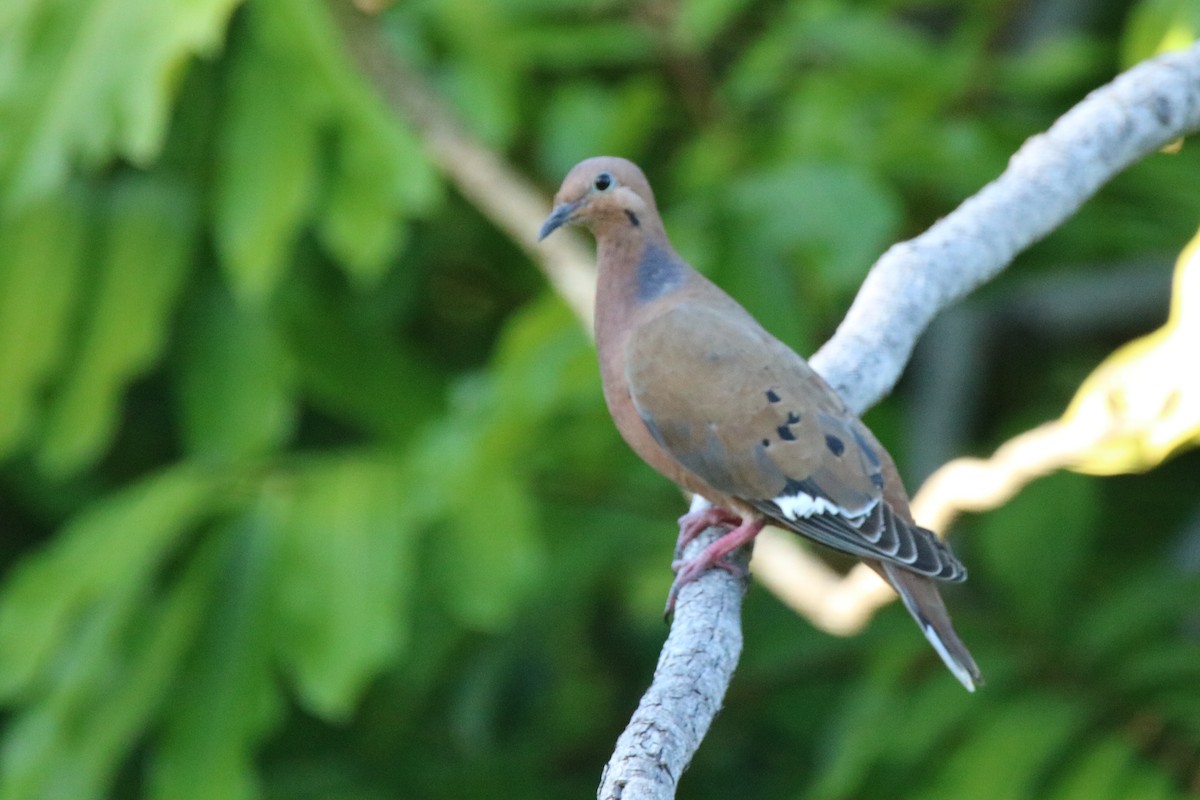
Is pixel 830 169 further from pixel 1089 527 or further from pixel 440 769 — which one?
pixel 440 769

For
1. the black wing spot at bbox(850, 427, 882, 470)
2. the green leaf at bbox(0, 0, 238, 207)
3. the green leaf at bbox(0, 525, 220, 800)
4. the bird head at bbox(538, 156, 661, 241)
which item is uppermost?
the green leaf at bbox(0, 0, 238, 207)

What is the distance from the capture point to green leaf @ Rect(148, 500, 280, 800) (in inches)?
145

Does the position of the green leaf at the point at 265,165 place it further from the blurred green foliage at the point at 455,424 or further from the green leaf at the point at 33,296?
the green leaf at the point at 33,296

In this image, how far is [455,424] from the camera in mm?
3809

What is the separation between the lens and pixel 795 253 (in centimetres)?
432

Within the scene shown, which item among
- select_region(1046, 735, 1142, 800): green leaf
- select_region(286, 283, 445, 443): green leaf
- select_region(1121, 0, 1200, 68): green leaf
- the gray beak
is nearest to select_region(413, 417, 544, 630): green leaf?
the gray beak

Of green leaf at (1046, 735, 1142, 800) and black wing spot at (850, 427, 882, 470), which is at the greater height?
black wing spot at (850, 427, 882, 470)

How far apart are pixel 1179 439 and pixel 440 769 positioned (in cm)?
290

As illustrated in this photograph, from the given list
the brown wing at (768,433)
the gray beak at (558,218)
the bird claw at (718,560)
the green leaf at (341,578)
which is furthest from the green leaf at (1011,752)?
the gray beak at (558,218)

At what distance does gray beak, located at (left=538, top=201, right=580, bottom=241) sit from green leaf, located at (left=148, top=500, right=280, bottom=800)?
1066mm

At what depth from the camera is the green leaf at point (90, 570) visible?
12.0 feet

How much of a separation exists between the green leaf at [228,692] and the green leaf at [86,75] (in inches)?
38.3

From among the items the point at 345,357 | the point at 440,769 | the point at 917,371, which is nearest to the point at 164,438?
the point at 345,357

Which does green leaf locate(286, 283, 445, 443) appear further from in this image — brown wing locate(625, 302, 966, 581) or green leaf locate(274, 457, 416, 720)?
brown wing locate(625, 302, 966, 581)
